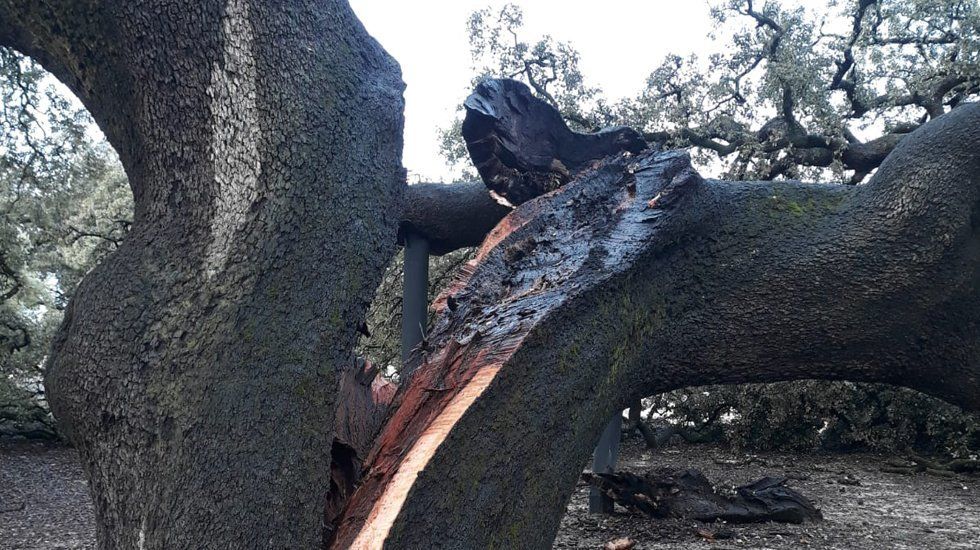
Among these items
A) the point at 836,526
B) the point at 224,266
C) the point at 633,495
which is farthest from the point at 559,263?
the point at 836,526

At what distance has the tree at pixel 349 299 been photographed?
57.4 inches

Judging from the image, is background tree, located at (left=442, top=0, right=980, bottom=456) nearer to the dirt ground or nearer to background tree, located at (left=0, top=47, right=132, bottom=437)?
the dirt ground

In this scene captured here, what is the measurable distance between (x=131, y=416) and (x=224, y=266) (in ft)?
1.17

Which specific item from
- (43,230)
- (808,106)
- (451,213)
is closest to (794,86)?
(808,106)

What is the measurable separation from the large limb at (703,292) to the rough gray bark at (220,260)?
1.09 feet

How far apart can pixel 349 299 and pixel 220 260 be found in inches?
11.6

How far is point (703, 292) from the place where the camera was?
2264mm

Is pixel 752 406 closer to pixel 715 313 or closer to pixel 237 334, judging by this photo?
pixel 715 313

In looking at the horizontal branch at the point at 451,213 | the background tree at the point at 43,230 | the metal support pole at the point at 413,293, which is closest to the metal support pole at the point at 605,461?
the metal support pole at the point at 413,293

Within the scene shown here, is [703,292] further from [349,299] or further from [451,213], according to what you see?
[451,213]

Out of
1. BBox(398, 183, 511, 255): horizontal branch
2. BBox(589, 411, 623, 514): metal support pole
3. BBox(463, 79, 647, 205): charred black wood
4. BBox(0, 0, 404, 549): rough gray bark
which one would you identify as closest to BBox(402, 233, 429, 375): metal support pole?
BBox(398, 183, 511, 255): horizontal branch

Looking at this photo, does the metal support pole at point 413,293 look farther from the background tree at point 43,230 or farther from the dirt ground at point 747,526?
the background tree at point 43,230

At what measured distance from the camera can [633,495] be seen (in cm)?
411

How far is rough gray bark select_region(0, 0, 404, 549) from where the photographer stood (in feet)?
4.67
